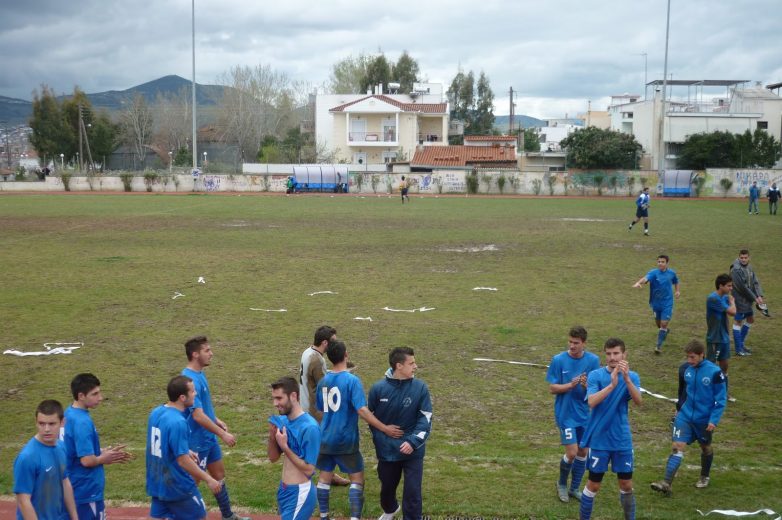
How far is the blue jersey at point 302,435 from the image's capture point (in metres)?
5.79

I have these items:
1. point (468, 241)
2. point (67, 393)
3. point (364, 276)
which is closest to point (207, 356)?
point (67, 393)

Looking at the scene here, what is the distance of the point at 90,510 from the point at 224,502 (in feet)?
4.44

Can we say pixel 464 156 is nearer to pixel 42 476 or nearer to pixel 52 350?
pixel 52 350

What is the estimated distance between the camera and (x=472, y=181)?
64.0m

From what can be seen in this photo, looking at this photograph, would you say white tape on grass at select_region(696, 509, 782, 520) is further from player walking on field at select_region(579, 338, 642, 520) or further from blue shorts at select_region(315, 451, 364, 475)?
blue shorts at select_region(315, 451, 364, 475)

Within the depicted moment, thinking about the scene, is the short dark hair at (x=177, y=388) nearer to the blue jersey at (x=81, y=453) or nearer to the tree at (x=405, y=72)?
the blue jersey at (x=81, y=453)

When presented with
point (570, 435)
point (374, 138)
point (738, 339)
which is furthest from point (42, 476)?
point (374, 138)

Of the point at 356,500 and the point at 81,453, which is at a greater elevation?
the point at 81,453

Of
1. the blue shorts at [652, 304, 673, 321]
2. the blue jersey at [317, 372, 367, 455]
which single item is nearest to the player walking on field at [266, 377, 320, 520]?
the blue jersey at [317, 372, 367, 455]

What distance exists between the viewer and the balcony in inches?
3282

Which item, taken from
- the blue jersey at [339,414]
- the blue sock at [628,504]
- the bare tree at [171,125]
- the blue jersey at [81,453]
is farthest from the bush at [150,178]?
the blue sock at [628,504]

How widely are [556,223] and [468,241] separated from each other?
910cm

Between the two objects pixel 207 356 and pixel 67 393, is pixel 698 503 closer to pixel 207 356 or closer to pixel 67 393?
pixel 207 356

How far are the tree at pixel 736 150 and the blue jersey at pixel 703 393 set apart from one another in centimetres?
6433
